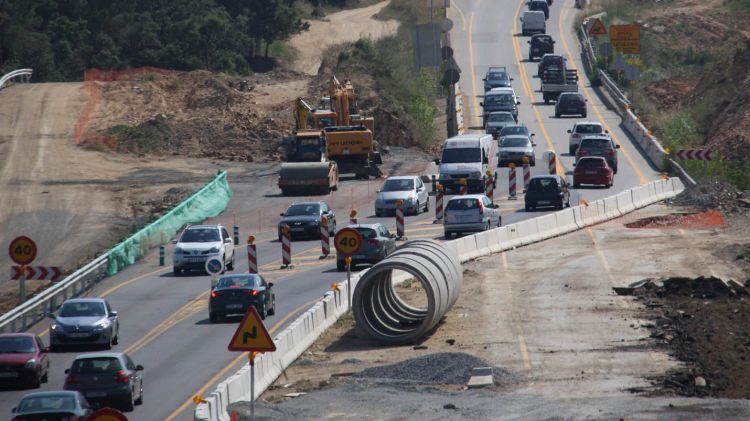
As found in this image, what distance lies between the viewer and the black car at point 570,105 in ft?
270

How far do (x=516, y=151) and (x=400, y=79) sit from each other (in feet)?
91.4

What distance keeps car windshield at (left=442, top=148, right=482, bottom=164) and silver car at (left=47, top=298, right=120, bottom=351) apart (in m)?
26.9

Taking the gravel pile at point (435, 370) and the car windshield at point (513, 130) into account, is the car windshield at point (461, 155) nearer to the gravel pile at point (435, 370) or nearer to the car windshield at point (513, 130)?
the car windshield at point (513, 130)

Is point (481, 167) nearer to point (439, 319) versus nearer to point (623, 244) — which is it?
point (623, 244)

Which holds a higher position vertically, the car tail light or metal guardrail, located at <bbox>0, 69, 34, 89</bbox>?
metal guardrail, located at <bbox>0, 69, 34, 89</bbox>

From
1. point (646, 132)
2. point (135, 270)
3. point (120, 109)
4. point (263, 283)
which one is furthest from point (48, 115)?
point (263, 283)

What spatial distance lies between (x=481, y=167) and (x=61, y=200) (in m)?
18.2

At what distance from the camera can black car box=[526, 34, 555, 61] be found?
104 meters

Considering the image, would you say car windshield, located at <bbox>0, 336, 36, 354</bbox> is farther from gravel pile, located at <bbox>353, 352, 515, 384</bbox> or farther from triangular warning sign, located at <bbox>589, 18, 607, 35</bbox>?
triangular warning sign, located at <bbox>589, 18, 607, 35</bbox>

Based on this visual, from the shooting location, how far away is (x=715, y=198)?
55.7 meters

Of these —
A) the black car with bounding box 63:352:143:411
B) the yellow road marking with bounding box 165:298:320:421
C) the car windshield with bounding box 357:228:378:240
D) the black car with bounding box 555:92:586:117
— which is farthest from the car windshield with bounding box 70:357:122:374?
the black car with bounding box 555:92:586:117

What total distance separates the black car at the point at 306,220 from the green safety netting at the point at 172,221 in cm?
452

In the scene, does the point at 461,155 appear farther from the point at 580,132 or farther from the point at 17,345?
the point at 17,345

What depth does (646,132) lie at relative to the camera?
73375mm
